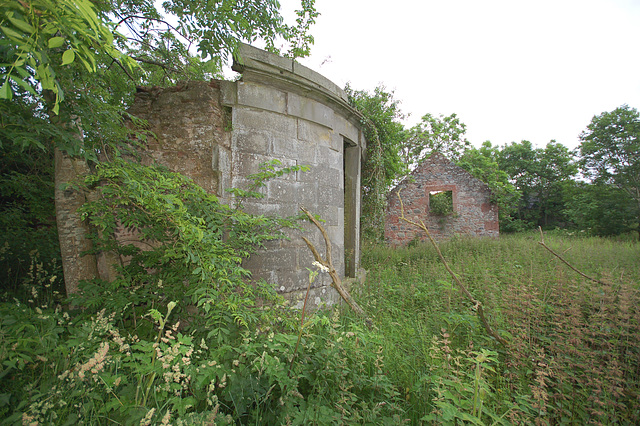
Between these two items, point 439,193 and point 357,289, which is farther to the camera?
point 439,193

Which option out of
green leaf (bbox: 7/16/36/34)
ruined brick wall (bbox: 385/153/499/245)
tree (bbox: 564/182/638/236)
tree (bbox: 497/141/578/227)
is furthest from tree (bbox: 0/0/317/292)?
tree (bbox: 497/141/578/227)

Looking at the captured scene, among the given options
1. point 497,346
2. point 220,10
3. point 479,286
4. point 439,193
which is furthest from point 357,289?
point 439,193

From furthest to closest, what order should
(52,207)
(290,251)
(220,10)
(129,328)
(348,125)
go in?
(348,125) → (52,207) → (290,251) → (220,10) → (129,328)

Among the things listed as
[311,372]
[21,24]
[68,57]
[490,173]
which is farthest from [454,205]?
[21,24]

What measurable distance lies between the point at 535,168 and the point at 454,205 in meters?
18.0

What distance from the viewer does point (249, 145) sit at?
3.60m

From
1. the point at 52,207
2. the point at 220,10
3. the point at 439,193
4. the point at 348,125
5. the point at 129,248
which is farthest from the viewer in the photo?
the point at 439,193

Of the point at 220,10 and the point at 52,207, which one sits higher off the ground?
the point at 220,10

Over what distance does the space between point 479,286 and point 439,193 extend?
10.9m

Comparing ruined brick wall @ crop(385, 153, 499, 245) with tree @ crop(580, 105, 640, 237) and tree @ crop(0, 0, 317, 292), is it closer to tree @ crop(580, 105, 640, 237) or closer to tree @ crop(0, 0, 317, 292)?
tree @ crop(580, 105, 640, 237)

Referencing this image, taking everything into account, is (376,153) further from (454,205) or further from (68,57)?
(454,205)

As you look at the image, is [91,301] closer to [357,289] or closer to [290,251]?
[290,251]

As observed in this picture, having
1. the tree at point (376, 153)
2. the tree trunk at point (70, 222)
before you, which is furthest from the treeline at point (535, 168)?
the tree trunk at point (70, 222)

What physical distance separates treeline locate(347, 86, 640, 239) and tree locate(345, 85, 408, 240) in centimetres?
2
